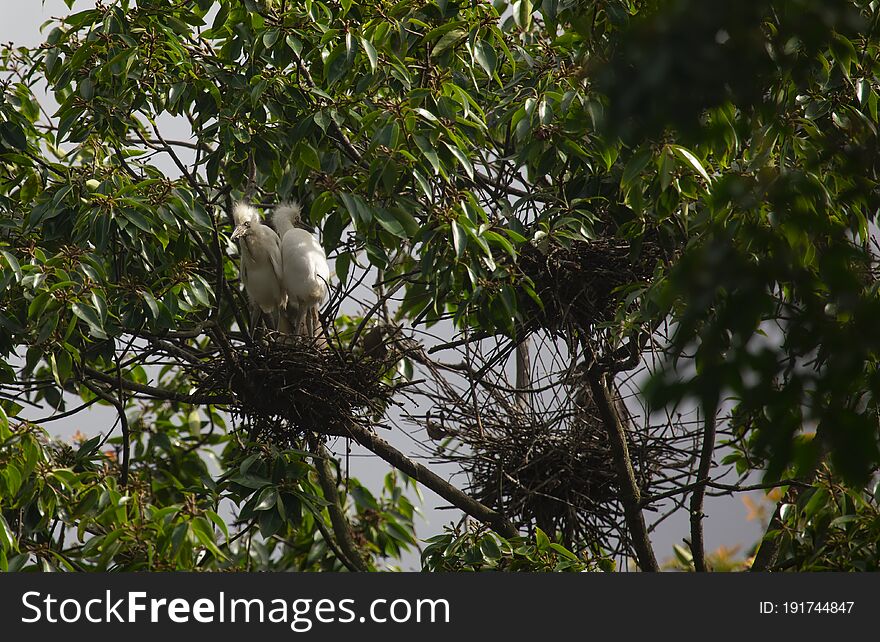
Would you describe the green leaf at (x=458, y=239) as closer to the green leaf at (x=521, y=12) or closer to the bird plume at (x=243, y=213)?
the green leaf at (x=521, y=12)

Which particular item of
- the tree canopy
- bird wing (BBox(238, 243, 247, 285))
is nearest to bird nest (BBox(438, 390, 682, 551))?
the tree canopy

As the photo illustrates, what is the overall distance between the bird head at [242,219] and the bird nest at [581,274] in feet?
4.25

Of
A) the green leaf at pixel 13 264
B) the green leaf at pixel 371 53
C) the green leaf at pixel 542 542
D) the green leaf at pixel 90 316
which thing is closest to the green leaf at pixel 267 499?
the green leaf at pixel 90 316

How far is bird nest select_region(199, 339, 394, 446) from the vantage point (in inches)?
157

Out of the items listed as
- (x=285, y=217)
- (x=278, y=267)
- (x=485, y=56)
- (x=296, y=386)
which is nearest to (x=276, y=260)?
(x=278, y=267)

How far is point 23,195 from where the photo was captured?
4.28m

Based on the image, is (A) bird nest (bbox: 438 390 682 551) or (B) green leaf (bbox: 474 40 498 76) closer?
(B) green leaf (bbox: 474 40 498 76)

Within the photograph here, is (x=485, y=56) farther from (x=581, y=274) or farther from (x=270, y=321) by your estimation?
(x=270, y=321)

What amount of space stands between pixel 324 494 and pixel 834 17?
12.2 feet

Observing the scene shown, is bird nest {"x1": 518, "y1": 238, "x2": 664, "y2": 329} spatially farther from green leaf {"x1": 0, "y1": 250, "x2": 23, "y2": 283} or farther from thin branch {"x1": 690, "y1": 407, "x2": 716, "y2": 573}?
green leaf {"x1": 0, "y1": 250, "x2": 23, "y2": 283}

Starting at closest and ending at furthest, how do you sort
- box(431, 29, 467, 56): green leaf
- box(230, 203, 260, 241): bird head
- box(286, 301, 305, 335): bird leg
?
box(431, 29, 467, 56): green leaf < box(230, 203, 260, 241): bird head < box(286, 301, 305, 335): bird leg

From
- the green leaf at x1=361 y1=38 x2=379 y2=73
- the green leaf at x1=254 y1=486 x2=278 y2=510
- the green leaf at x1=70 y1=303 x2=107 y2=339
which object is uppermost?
the green leaf at x1=361 y1=38 x2=379 y2=73

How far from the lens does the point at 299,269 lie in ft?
15.2

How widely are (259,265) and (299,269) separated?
19cm
